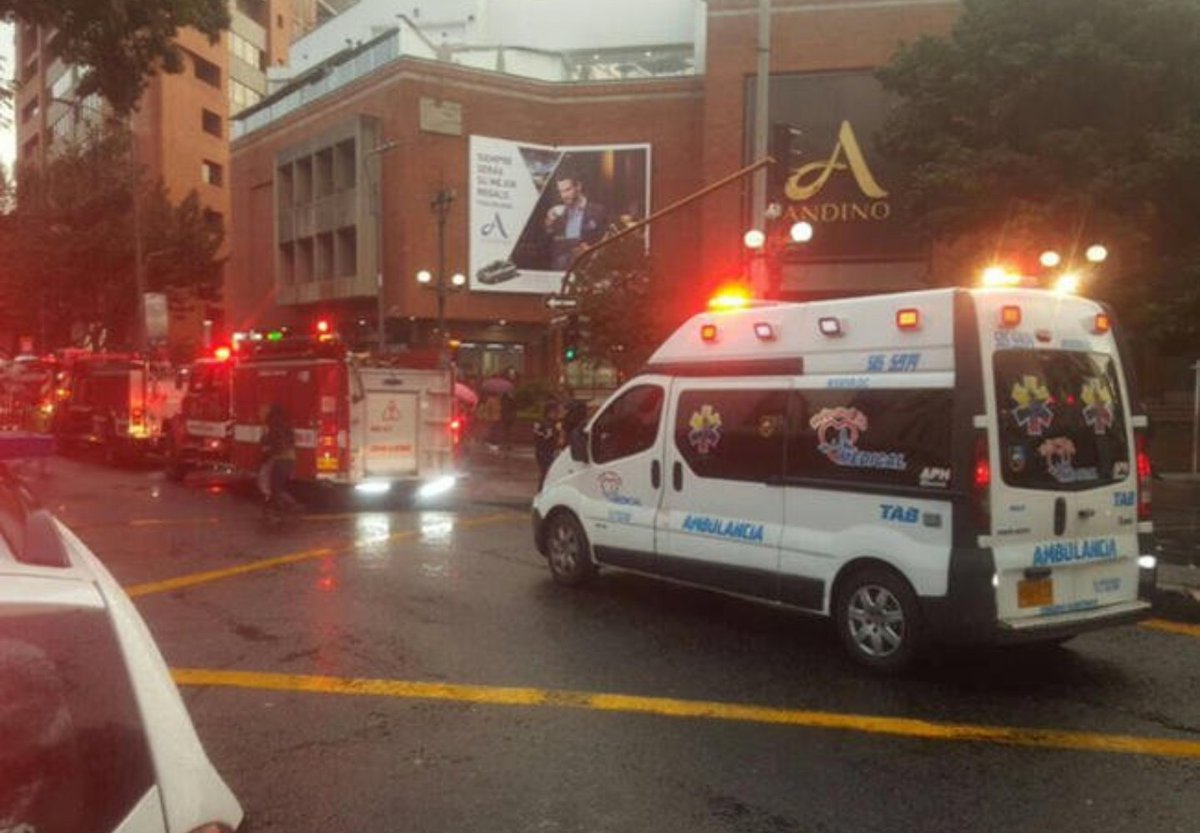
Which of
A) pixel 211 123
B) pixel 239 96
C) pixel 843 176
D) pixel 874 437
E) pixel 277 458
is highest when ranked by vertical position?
pixel 239 96

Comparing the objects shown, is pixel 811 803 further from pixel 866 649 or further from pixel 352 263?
pixel 352 263

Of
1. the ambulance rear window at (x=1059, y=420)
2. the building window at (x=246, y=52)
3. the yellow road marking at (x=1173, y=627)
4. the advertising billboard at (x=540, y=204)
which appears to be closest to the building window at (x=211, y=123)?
the building window at (x=246, y=52)

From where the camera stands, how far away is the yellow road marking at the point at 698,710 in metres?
5.51

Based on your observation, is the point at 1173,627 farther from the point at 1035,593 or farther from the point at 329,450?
the point at 329,450

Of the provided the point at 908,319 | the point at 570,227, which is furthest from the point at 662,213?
the point at 570,227

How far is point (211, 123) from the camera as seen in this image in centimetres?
6631

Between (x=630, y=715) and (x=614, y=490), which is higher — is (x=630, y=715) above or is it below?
below

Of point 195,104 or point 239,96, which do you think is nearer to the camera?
point 195,104

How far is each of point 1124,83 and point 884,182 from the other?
51.7 ft

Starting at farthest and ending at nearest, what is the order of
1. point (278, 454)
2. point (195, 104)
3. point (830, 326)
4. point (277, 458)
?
point (195, 104) → point (278, 454) → point (277, 458) → point (830, 326)

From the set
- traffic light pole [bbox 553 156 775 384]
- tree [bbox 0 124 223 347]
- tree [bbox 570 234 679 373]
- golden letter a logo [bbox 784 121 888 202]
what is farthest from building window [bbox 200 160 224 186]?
traffic light pole [bbox 553 156 775 384]

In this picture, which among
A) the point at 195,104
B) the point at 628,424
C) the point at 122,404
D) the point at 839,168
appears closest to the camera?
the point at 628,424

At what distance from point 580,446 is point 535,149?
39740mm

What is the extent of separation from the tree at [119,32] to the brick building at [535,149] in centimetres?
2412
